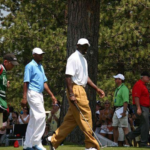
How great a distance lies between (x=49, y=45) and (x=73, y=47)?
906 centimetres

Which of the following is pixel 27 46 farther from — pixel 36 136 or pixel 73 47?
pixel 36 136

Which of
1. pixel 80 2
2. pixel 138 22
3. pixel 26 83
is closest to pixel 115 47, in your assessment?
pixel 138 22

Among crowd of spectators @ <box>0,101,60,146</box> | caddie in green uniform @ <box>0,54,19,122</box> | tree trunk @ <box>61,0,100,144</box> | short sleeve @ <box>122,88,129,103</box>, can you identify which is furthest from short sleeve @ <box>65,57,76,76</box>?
crowd of spectators @ <box>0,101,60,146</box>

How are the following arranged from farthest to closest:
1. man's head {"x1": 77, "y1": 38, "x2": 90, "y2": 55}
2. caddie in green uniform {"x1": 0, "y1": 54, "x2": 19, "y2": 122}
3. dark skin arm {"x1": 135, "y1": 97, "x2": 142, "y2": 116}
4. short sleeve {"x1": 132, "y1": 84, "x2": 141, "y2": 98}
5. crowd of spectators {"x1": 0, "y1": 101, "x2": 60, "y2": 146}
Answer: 1. crowd of spectators {"x1": 0, "y1": 101, "x2": 60, "y2": 146}
2. short sleeve {"x1": 132, "y1": 84, "x2": 141, "y2": 98}
3. dark skin arm {"x1": 135, "y1": 97, "x2": 142, "y2": 116}
4. man's head {"x1": 77, "y1": 38, "x2": 90, "y2": 55}
5. caddie in green uniform {"x1": 0, "y1": 54, "x2": 19, "y2": 122}

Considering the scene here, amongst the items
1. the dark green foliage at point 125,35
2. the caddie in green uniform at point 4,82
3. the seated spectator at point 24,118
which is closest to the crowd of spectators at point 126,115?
the seated spectator at point 24,118

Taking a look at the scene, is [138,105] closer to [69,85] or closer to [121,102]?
[121,102]

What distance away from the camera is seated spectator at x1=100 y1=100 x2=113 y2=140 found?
15922 mm

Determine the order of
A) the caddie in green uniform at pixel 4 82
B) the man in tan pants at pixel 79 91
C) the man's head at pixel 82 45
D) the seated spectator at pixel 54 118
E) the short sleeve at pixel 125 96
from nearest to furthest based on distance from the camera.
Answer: the caddie in green uniform at pixel 4 82
the man in tan pants at pixel 79 91
the man's head at pixel 82 45
the short sleeve at pixel 125 96
the seated spectator at pixel 54 118

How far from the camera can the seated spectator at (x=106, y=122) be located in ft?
52.2

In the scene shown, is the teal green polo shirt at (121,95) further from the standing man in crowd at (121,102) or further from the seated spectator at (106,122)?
the seated spectator at (106,122)

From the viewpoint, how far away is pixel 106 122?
1606 centimetres

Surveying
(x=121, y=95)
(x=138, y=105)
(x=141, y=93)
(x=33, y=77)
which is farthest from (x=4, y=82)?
(x=121, y=95)

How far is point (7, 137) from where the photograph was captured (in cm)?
1664

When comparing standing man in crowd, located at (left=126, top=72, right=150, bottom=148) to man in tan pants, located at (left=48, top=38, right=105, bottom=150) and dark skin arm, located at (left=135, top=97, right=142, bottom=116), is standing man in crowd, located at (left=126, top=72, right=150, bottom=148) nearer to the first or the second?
dark skin arm, located at (left=135, top=97, right=142, bottom=116)
